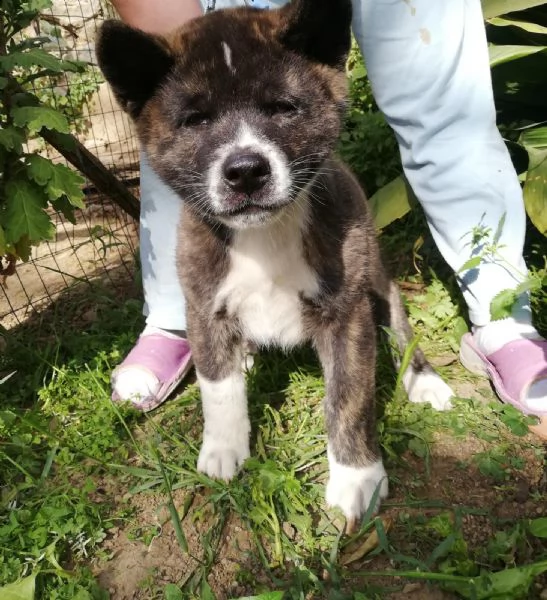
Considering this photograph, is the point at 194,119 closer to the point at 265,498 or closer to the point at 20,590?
the point at 265,498

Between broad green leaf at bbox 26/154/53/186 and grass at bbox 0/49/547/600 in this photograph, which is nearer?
grass at bbox 0/49/547/600

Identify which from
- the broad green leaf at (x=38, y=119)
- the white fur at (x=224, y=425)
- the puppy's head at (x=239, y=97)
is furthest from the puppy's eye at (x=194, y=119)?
the white fur at (x=224, y=425)

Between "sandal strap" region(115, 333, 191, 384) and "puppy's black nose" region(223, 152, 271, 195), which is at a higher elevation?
"puppy's black nose" region(223, 152, 271, 195)

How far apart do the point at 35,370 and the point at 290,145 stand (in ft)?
6.23

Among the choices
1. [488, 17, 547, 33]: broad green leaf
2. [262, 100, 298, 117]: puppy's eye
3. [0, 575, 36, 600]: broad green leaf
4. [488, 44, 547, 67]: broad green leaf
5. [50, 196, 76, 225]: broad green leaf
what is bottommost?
[0, 575, 36, 600]: broad green leaf

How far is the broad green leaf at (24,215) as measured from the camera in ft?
8.06

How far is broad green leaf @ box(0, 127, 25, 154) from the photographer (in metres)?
2.35

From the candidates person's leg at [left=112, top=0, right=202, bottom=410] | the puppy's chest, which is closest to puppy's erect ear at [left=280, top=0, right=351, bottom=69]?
the puppy's chest

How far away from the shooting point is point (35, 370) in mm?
3107

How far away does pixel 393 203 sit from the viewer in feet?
10.7

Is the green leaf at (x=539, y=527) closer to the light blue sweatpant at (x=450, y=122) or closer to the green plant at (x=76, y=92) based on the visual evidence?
the light blue sweatpant at (x=450, y=122)

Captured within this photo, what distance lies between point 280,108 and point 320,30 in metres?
0.30

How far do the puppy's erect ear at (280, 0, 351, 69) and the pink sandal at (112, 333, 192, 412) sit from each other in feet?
5.27

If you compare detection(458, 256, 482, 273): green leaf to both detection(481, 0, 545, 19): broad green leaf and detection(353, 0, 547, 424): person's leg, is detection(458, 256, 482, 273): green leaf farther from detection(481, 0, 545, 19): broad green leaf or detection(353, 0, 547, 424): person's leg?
detection(481, 0, 545, 19): broad green leaf
